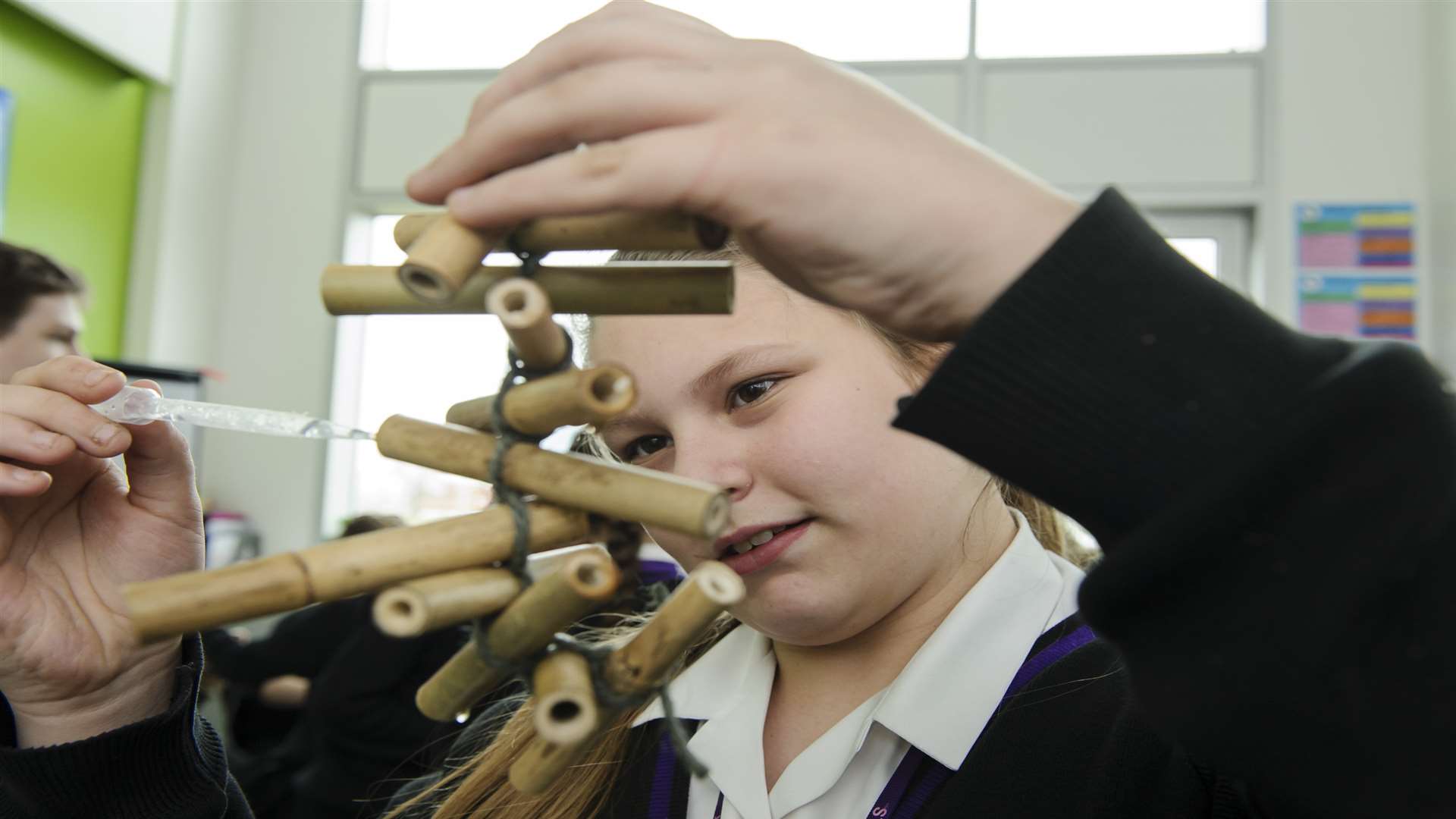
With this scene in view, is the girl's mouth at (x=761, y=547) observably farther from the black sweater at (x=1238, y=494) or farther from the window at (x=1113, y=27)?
the window at (x=1113, y=27)

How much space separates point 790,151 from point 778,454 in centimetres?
34

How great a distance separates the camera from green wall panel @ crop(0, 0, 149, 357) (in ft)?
10.1

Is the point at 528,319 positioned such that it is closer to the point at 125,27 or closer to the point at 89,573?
the point at 89,573

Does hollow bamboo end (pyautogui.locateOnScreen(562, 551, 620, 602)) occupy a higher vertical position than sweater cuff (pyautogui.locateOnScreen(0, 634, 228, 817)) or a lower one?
higher

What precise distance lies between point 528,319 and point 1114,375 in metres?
0.23

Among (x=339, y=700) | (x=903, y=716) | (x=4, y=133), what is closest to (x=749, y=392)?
(x=903, y=716)

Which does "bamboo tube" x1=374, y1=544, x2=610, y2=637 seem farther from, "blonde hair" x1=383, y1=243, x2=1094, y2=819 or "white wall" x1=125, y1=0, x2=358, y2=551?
"white wall" x1=125, y1=0, x2=358, y2=551

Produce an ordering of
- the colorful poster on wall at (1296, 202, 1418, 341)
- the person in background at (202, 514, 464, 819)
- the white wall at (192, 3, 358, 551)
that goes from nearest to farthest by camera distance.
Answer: the person in background at (202, 514, 464, 819)
the colorful poster on wall at (1296, 202, 1418, 341)
the white wall at (192, 3, 358, 551)

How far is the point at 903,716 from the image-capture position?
798mm

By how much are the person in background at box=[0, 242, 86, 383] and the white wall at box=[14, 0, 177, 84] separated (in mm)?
1399

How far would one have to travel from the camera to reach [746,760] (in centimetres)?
86

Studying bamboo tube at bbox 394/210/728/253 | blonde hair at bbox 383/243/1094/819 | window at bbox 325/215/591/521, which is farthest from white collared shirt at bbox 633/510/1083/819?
window at bbox 325/215/591/521

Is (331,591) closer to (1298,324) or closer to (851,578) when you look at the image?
(851,578)

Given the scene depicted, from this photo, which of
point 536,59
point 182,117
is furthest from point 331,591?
point 182,117
